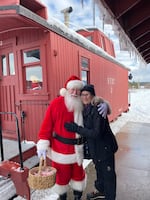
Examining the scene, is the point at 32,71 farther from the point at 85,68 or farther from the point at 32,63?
the point at 85,68

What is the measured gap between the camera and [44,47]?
4.01 meters

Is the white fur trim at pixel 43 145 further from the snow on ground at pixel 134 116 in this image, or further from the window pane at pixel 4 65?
the snow on ground at pixel 134 116

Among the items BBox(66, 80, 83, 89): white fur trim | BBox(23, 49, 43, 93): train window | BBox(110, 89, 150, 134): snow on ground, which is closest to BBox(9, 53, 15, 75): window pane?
BBox(23, 49, 43, 93): train window

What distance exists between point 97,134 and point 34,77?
2.56 metres

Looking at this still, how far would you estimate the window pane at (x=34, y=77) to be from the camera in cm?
429

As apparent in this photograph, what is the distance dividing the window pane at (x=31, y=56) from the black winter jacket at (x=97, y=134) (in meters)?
2.23

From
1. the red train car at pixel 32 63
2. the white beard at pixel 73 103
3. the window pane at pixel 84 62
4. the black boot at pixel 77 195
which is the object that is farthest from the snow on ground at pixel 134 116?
the white beard at pixel 73 103

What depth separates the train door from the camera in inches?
183

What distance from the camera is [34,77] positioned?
4.35m

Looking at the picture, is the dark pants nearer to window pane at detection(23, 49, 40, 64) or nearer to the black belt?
the black belt

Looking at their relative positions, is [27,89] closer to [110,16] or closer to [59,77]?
[59,77]

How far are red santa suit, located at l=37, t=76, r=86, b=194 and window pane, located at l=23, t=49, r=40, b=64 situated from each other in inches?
75.0

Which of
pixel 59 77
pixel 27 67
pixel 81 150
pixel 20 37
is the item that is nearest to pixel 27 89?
pixel 27 67

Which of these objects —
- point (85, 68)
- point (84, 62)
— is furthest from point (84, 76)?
point (84, 62)
